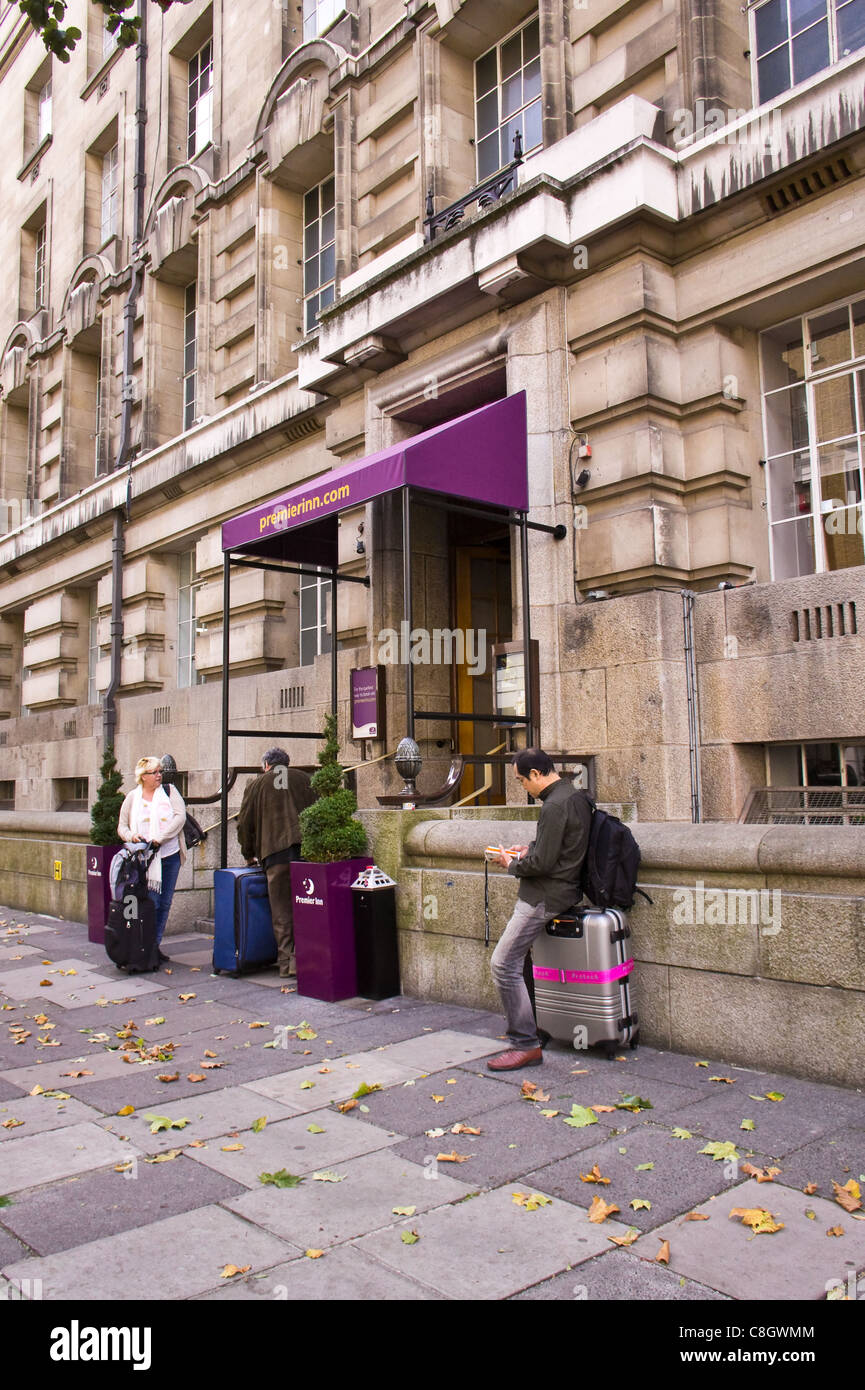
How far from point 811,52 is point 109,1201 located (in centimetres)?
998

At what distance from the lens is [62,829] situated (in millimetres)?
12648

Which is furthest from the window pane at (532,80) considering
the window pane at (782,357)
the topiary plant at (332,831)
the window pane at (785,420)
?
the topiary plant at (332,831)

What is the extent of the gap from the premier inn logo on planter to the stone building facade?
2.79m

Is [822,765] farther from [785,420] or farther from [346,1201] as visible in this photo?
[346,1201]

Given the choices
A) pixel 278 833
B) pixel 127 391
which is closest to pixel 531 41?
pixel 278 833

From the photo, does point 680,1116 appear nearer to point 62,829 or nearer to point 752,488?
point 752,488

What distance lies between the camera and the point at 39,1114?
204 inches

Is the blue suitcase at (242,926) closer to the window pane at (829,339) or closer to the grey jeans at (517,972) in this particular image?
the grey jeans at (517,972)

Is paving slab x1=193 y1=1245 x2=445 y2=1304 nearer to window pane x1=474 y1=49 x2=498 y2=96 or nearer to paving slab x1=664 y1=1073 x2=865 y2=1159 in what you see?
paving slab x1=664 y1=1073 x2=865 y2=1159

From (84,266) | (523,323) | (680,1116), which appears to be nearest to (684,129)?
(523,323)

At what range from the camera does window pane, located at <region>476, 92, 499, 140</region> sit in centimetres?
1159

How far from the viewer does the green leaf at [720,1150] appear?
421 cm

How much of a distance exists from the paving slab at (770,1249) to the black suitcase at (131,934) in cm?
623
